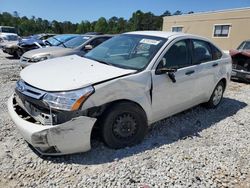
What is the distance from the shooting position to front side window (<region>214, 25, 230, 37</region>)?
22.5m

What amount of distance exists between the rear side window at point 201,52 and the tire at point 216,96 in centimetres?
76

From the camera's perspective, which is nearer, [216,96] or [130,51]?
[130,51]

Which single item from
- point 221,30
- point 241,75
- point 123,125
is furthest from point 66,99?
point 221,30

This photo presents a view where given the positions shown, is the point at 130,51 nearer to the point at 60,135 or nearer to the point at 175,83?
the point at 175,83

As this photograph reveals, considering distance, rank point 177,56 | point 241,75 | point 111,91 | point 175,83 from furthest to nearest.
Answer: point 241,75 < point 177,56 < point 175,83 < point 111,91

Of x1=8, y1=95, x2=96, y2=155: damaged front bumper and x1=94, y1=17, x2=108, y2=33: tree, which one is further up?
x1=94, y1=17, x2=108, y2=33: tree

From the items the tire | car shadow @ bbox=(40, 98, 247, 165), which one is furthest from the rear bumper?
the tire

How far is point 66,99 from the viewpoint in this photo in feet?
8.35

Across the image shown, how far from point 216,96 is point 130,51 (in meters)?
2.46

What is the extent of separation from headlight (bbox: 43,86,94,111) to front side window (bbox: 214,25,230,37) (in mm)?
23291

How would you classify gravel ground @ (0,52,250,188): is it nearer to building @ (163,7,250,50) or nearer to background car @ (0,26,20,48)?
background car @ (0,26,20,48)

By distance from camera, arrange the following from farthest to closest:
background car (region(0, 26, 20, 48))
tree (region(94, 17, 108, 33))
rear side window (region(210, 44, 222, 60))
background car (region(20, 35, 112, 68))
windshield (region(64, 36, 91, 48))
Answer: tree (region(94, 17, 108, 33)) < background car (region(0, 26, 20, 48)) < windshield (region(64, 36, 91, 48)) < background car (region(20, 35, 112, 68)) < rear side window (region(210, 44, 222, 60))

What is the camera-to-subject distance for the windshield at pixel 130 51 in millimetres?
3326

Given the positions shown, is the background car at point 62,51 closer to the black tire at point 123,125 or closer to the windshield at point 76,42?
the windshield at point 76,42
